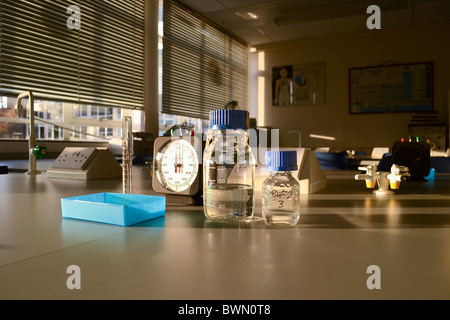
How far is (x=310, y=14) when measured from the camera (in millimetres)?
4465

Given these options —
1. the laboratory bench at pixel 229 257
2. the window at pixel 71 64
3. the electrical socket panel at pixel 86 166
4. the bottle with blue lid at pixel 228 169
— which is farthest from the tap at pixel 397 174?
the window at pixel 71 64

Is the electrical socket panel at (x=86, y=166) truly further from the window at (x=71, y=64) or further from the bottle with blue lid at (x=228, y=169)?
the window at (x=71, y=64)

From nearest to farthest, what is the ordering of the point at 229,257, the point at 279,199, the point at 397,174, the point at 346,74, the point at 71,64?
the point at 229,257, the point at 279,199, the point at 397,174, the point at 71,64, the point at 346,74

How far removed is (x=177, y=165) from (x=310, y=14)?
435 centimetres

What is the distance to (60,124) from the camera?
3.38 meters

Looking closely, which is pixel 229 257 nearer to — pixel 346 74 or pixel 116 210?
pixel 116 210

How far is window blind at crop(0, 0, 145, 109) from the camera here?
8.58 feet

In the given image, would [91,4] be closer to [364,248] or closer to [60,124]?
[60,124]

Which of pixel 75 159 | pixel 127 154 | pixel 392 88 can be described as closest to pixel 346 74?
pixel 392 88

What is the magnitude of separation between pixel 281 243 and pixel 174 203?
1.07 feet

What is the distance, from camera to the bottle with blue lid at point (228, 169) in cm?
55

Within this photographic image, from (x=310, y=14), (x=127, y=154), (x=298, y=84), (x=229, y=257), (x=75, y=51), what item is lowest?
(x=229, y=257)

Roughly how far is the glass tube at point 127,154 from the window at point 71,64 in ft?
7.47

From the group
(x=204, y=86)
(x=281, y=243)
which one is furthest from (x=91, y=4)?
(x=281, y=243)
